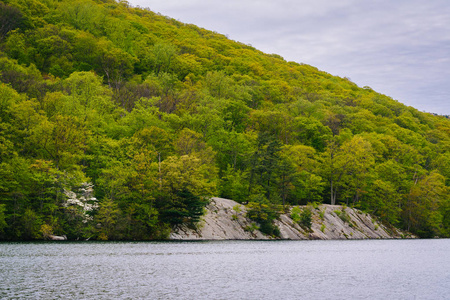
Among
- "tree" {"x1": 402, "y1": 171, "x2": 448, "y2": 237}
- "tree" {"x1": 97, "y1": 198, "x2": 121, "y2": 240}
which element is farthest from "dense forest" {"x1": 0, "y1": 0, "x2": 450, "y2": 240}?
"tree" {"x1": 402, "y1": 171, "x2": 448, "y2": 237}

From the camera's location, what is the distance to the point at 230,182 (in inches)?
3472

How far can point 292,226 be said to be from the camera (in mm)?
82750

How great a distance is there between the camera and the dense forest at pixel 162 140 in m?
61.9

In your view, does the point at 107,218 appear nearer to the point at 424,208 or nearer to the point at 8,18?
the point at 424,208

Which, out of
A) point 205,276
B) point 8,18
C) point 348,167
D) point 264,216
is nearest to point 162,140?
point 264,216

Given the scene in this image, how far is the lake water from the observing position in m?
24.3

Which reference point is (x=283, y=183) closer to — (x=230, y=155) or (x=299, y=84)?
(x=230, y=155)

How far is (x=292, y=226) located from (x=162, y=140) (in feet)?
101

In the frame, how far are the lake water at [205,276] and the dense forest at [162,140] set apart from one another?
17.9 metres

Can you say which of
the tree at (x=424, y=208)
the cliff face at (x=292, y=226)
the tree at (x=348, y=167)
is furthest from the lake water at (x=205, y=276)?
the tree at (x=424, y=208)

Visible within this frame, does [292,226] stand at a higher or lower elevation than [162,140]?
lower

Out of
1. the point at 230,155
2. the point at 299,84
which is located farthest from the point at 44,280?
the point at 299,84

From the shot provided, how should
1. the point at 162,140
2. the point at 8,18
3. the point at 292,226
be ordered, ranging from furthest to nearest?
the point at 8,18 → the point at 292,226 → the point at 162,140

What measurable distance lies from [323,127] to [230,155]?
122 ft
